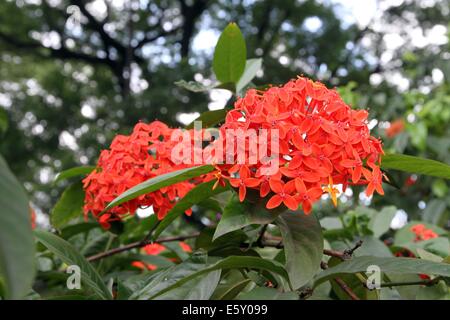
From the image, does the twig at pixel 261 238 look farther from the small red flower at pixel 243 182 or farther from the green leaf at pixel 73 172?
the green leaf at pixel 73 172

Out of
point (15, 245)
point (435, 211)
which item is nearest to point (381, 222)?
point (15, 245)

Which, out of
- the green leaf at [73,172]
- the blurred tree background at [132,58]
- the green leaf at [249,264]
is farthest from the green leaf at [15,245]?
the blurred tree background at [132,58]

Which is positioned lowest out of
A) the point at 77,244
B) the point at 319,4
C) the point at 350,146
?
the point at 77,244

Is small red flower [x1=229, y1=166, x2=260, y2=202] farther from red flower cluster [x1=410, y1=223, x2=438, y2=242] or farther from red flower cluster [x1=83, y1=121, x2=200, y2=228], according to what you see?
red flower cluster [x1=410, y1=223, x2=438, y2=242]

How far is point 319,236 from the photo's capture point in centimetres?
74

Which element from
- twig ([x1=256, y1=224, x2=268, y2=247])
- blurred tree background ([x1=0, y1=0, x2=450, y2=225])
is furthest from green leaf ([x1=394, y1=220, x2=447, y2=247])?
blurred tree background ([x1=0, y1=0, x2=450, y2=225])

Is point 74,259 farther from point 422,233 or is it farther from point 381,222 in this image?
point 422,233

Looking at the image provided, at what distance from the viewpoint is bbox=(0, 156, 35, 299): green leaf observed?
1.05 feet

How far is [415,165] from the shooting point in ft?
2.63

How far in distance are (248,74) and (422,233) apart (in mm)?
621

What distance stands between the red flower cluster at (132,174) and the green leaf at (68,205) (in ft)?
0.31

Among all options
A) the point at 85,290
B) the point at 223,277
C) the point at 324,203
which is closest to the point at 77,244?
the point at 85,290

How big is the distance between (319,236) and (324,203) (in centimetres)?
262
